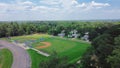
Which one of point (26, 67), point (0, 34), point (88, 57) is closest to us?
point (88, 57)

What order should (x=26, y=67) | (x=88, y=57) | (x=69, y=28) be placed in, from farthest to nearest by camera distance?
(x=69, y=28), (x=26, y=67), (x=88, y=57)

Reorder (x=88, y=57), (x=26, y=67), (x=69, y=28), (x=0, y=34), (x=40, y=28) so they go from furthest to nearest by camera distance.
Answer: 1. (x=40, y=28)
2. (x=69, y=28)
3. (x=0, y=34)
4. (x=26, y=67)
5. (x=88, y=57)

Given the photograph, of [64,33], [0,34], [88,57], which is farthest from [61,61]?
[0,34]

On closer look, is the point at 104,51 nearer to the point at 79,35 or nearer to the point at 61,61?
the point at 61,61

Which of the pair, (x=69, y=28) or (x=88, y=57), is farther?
(x=69, y=28)

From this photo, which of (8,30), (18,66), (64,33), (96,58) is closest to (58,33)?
(64,33)

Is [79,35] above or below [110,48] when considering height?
below

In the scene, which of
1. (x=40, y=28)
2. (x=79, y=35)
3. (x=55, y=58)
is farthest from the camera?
(x=40, y=28)

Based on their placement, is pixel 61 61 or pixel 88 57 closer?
pixel 61 61

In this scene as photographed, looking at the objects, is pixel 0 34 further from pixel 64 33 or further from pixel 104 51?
pixel 104 51
